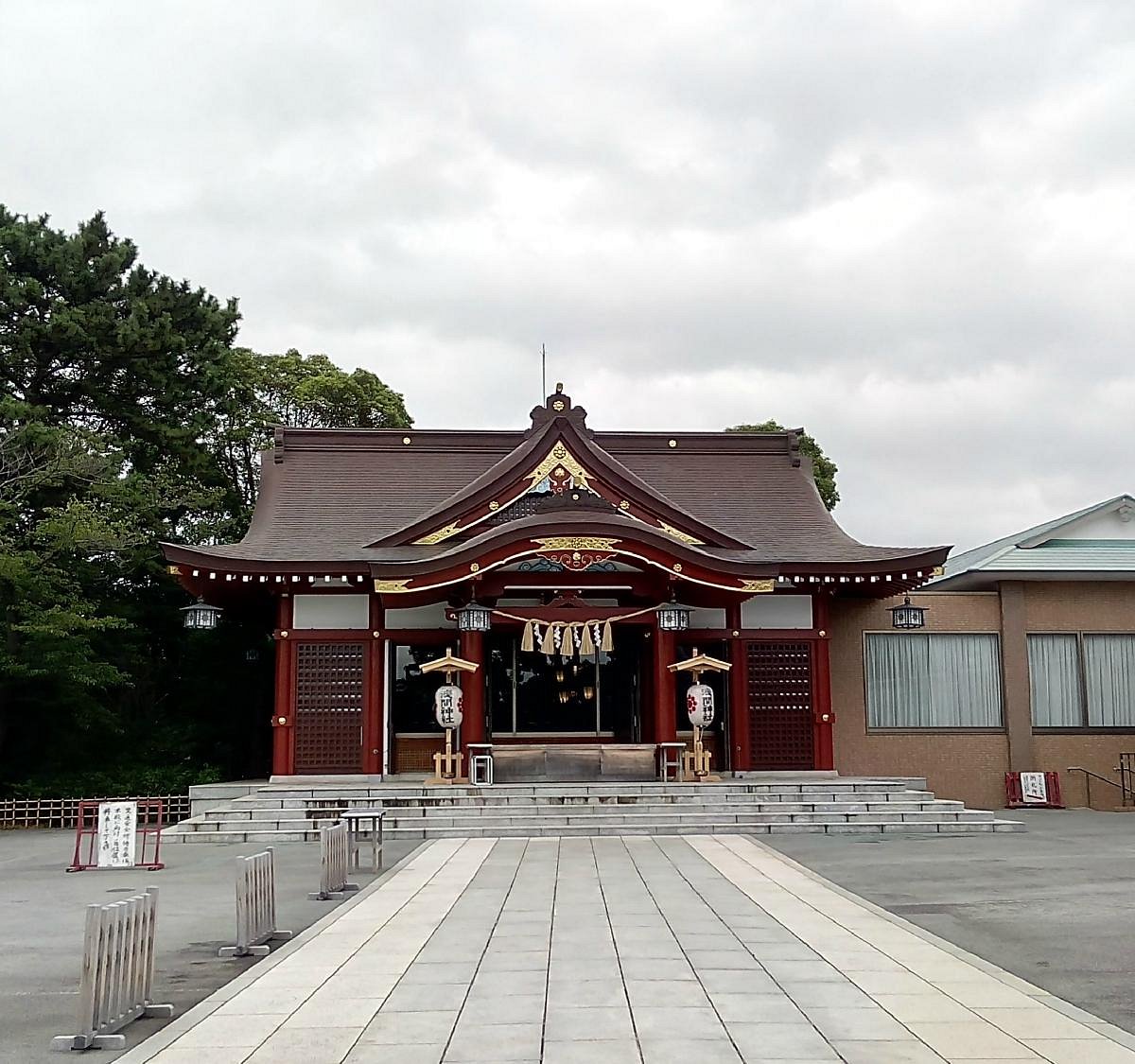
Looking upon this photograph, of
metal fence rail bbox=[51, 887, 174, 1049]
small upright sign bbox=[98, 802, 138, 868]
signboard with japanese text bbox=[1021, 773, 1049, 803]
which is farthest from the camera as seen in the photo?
signboard with japanese text bbox=[1021, 773, 1049, 803]

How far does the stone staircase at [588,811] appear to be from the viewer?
15.8 metres

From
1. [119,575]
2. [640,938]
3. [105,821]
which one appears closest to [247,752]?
[119,575]

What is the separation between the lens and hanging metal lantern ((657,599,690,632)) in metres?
18.6

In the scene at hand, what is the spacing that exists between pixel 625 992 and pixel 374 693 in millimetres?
13544

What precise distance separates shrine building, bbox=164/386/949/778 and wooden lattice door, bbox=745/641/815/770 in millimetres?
34

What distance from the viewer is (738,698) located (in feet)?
66.3

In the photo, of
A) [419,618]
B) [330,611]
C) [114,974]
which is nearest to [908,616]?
[419,618]

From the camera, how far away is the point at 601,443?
24.3 metres


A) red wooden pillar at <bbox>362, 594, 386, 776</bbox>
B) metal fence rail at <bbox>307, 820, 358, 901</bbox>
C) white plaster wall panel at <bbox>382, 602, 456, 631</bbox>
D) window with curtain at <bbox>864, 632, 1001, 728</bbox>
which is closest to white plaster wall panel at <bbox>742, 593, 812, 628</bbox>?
window with curtain at <bbox>864, 632, 1001, 728</bbox>

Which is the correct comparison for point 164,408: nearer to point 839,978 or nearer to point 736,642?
point 736,642

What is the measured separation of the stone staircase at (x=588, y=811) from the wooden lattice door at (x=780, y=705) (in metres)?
2.36

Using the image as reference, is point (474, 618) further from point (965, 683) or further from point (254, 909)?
point (254, 909)

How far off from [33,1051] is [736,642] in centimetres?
1563

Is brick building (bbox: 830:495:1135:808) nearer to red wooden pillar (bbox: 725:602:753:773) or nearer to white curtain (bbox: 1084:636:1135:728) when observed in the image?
white curtain (bbox: 1084:636:1135:728)
